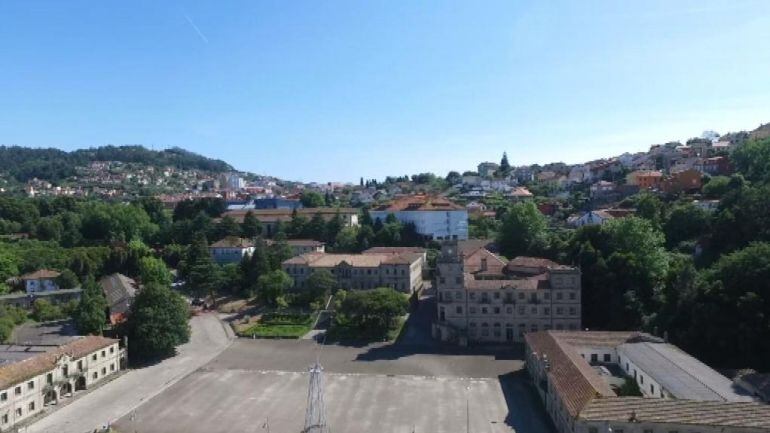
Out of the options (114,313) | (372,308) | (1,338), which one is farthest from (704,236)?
(1,338)

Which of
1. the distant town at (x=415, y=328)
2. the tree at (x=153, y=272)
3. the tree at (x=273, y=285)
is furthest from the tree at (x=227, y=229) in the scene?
the tree at (x=273, y=285)

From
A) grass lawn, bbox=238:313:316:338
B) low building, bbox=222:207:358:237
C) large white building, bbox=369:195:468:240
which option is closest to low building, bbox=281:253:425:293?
grass lawn, bbox=238:313:316:338

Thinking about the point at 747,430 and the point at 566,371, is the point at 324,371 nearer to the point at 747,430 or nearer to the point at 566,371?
the point at 566,371

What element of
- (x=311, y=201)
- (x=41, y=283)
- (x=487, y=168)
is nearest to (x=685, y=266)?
(x=41, y=283)

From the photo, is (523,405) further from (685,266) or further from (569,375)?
(685,266)

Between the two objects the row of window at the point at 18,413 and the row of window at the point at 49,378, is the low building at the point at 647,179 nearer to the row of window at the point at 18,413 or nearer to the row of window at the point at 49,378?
the row of window at the point at 49,378
